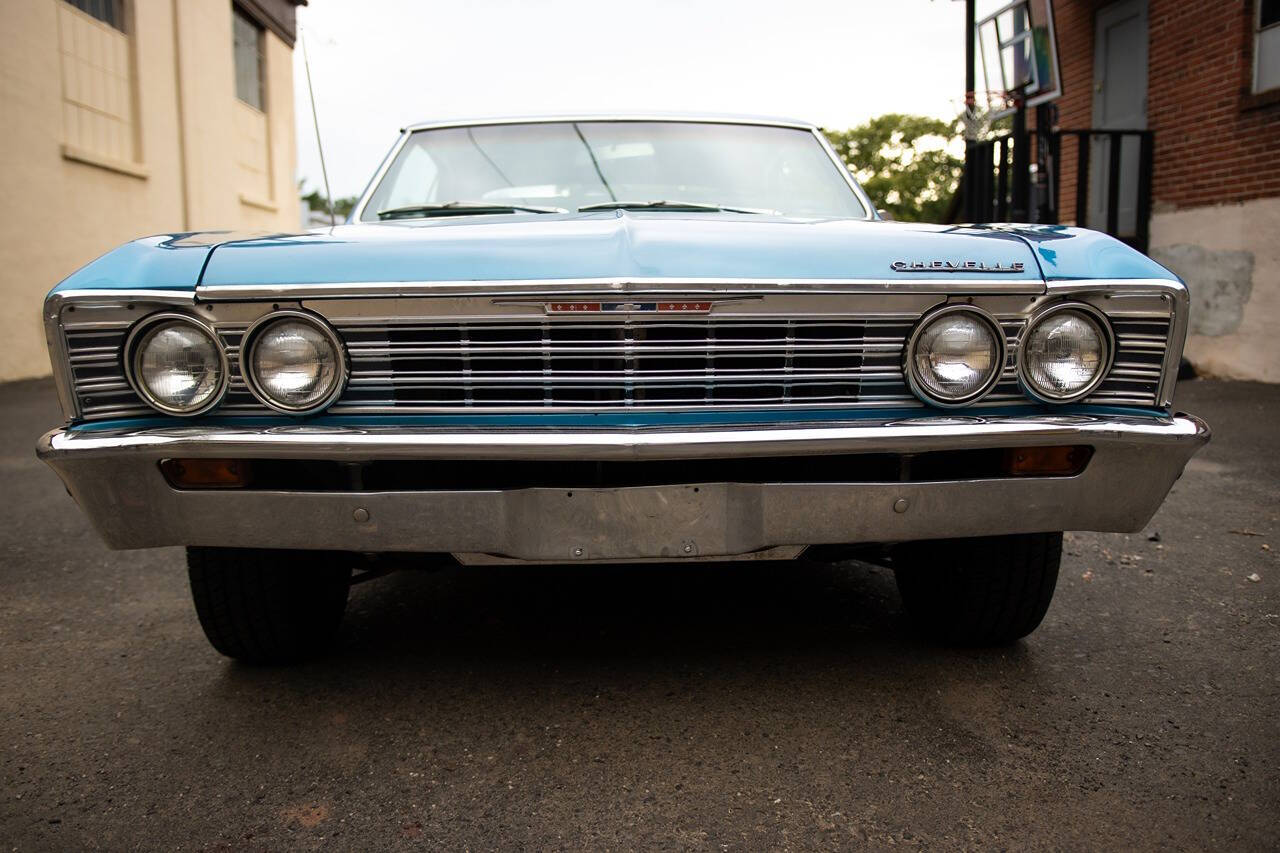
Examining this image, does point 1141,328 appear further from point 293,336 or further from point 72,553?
point 72,553

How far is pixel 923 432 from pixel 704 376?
46 centimetres

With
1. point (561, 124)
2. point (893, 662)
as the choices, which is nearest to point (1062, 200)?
point (561, 124)

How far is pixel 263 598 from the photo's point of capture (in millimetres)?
2484

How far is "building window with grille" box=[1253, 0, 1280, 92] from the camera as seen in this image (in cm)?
760

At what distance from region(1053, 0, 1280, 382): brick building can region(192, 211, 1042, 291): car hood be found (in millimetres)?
6817

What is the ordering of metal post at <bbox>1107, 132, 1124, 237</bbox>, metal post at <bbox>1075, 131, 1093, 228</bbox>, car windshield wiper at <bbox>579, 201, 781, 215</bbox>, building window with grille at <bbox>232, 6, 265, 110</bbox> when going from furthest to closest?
building window with grille at <bbox>232, 6, 265, 110</bbox>, metal post at <bbox>1075, 131, 1093, 228</bbox>, metal post at <bbox>1107, 132, 1124, 237</bbox>, car windshield wiper at <bbox>579, 201, 781, 215</bbox>

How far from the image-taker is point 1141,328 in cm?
214

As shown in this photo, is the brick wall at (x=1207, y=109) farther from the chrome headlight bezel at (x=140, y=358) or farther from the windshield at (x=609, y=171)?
the chrome headlight bezel at (x=140, y=358)

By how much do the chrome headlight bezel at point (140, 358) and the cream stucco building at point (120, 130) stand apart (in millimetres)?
8662

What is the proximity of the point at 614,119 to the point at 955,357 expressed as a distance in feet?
6.24

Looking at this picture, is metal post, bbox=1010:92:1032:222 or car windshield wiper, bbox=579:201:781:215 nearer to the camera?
car windshield wiper, bbox=579:201:781:215

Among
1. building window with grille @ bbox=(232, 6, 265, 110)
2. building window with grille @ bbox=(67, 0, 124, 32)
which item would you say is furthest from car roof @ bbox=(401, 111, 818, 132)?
building window with grille @ bbox=(232, 6, 265, 110)

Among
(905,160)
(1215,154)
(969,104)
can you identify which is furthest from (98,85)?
(905,160)

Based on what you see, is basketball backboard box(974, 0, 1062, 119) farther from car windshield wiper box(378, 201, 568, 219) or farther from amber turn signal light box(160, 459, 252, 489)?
amber turn signal light box(160, 459, 252, 489)
